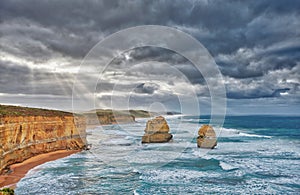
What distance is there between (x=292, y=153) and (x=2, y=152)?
39421 millimetres

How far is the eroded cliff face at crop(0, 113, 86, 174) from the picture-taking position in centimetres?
2983

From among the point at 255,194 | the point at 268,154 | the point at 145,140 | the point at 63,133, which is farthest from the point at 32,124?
the point at 268,154

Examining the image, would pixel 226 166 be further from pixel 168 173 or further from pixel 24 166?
pixel 24 166

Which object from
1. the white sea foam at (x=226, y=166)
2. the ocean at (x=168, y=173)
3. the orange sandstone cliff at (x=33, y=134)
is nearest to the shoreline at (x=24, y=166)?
the orange sandstone cliff at (x=33, y=134)

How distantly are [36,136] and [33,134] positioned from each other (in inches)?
34.8

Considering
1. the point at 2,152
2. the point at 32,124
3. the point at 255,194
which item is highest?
the point at 32,124

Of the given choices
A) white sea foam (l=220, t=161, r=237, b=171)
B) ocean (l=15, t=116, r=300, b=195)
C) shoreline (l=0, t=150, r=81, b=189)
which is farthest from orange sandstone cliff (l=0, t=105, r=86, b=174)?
white sea foam (l=220, t=161, r=237, b=171)

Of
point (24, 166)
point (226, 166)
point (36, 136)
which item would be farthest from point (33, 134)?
point (226, 166)

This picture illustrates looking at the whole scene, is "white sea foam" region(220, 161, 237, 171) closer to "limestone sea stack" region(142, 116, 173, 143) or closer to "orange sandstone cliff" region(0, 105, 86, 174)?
"limestone sea stack" region(142, 116, 173, 143)

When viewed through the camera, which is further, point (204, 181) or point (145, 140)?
point (145, 140)

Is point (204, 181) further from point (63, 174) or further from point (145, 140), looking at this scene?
point (145, 140)

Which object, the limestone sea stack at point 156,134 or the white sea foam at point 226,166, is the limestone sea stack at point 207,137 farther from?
the white sea foam at point 226,166

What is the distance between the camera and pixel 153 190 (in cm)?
2248

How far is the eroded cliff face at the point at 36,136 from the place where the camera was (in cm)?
2983
